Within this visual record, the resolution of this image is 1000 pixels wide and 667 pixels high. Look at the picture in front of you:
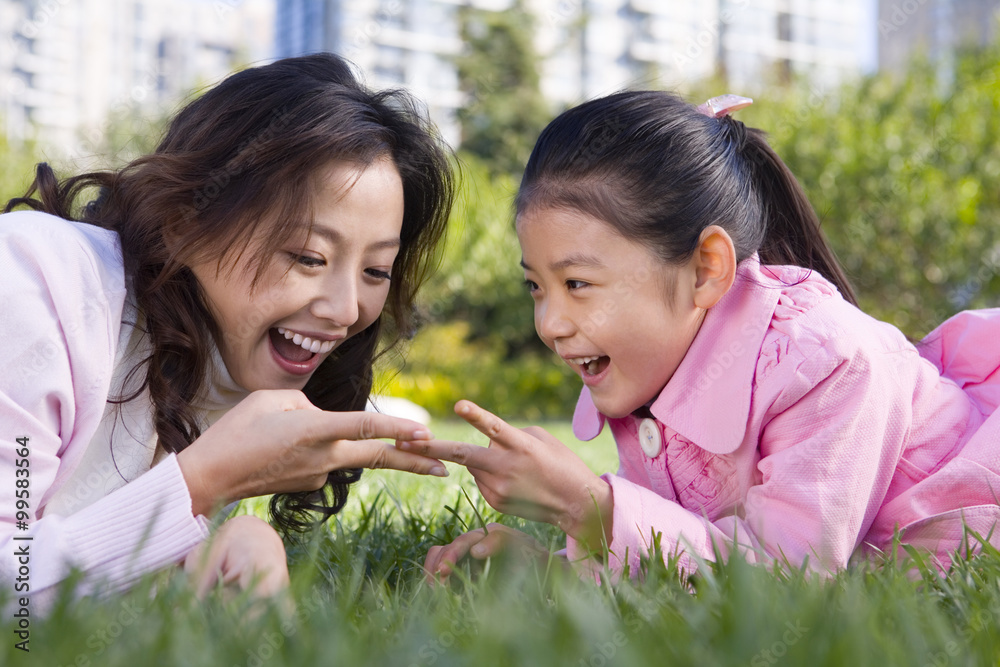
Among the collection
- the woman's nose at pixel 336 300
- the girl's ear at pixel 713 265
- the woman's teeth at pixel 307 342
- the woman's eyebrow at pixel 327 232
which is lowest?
the woman's teeth at pixel 307 342

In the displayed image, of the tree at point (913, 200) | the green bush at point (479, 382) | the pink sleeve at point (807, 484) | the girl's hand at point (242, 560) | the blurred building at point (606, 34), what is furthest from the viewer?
the blurred building at point (606, 34)

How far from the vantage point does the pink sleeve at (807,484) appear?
1915 mm

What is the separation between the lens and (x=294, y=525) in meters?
2.59

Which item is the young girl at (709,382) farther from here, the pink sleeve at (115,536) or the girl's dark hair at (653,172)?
the pink sleeve at (115,536)

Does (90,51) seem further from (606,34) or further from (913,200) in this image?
(913,200)

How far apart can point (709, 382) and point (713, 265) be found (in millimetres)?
309

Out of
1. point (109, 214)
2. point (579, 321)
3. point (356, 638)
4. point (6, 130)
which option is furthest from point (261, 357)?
point (6, 130)

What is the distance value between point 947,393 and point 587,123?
122cm

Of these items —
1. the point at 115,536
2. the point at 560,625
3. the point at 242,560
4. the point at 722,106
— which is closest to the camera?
the point at 560,625

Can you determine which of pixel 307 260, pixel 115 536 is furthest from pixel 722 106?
pixel 115 536

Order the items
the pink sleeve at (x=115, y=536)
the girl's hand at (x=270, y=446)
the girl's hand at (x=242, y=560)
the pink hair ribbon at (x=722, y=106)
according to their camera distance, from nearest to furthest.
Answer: the girl's hand at (x=242, y=560), the pink sleeve at (x=115, y=536), the girl's hand at (x=270, y=446), the pink hair ribbon at (x=722, y=106)

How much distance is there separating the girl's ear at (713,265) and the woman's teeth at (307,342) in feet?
3.23

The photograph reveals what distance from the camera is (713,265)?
2.24 metres

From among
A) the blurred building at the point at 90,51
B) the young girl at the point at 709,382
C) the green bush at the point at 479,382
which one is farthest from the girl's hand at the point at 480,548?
the blurred building at the point at 90,51
